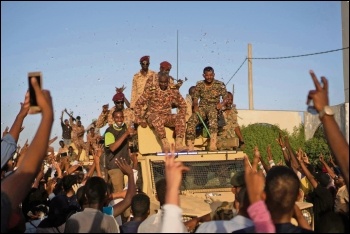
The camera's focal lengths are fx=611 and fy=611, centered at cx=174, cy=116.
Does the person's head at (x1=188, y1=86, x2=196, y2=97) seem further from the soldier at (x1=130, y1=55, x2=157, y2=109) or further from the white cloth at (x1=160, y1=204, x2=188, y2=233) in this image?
the white cloth at (x1=160, y1=204, x2=188, y2=233)

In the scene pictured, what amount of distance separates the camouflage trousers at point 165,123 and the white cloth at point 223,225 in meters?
5.05

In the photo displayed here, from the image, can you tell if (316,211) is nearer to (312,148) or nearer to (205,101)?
(205,101)

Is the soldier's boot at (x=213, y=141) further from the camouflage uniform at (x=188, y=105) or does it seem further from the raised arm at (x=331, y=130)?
the raised arm at (x=331, y=130)

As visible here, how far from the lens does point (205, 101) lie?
9453 mm

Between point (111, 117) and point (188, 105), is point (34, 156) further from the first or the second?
point (111, 117)

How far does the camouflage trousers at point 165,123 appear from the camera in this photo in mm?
8688

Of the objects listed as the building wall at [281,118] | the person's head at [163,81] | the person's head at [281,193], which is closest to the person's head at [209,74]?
the person's head at [163,81]

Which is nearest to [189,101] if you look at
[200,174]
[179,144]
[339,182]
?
[179,144]

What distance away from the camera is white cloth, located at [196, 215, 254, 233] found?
3.52 meters

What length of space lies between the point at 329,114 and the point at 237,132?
20.8 feet

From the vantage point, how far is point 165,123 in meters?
8.85

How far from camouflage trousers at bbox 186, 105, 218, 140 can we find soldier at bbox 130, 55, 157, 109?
154 cm

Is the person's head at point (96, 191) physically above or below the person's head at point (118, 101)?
below

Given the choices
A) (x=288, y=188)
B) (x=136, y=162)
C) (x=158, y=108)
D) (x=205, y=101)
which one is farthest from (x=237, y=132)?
(x=288, y=188)
